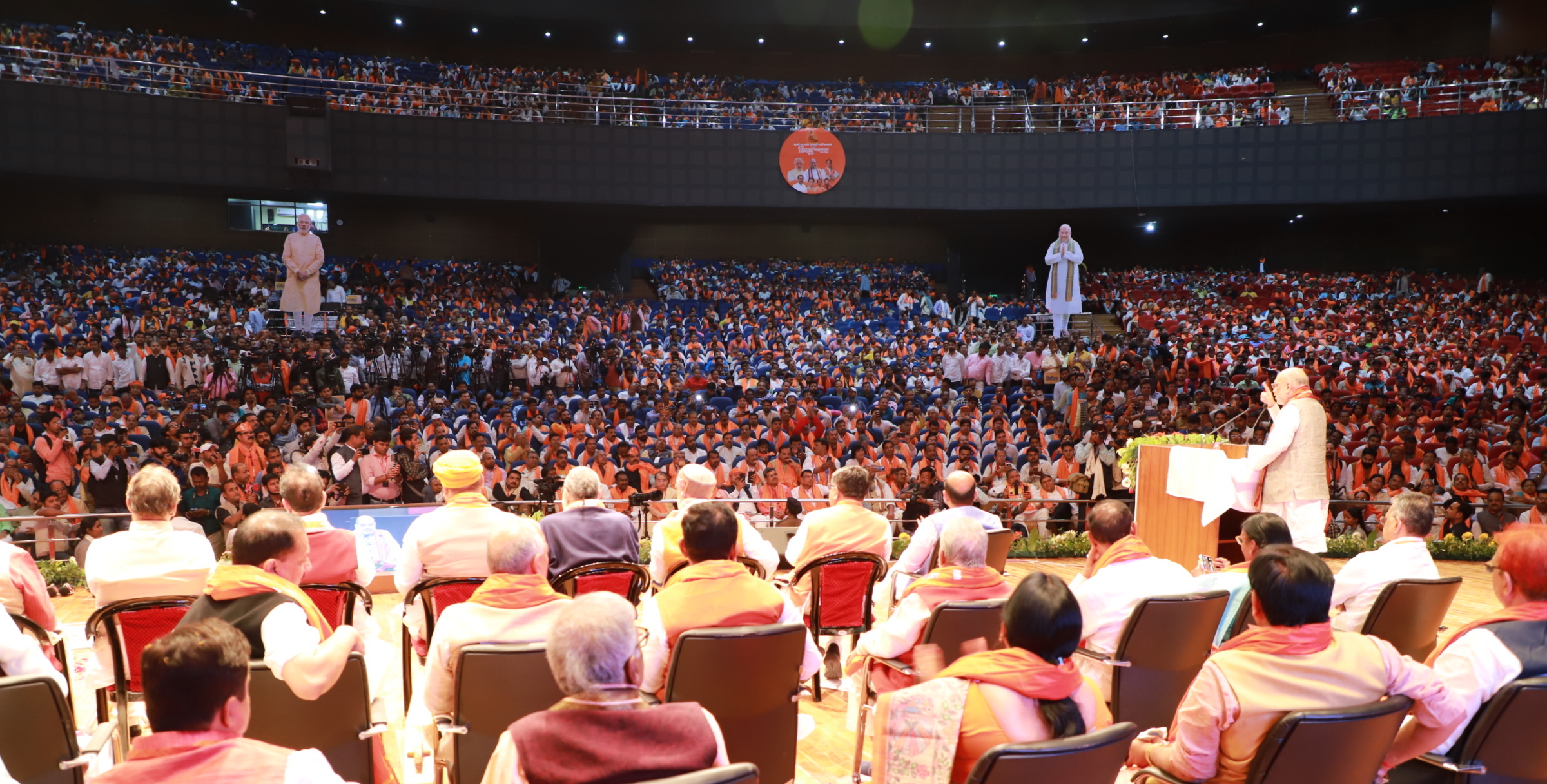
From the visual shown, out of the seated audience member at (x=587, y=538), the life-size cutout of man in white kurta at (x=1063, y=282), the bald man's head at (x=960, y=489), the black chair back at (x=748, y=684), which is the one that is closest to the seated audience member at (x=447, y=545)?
the seated audience member at (x=587, y=538)

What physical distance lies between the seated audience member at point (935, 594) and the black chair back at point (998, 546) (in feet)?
4.52

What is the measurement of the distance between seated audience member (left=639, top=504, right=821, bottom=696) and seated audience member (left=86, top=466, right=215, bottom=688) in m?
1.45

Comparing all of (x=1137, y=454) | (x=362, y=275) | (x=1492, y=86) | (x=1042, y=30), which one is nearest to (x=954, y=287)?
(x=1042, y=30)

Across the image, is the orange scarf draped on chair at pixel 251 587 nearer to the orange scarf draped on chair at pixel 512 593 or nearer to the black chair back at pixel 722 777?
the orange scarf draped on chair at pixel 512 593

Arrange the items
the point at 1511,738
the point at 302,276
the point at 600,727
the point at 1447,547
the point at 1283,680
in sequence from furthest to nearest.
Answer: the point at 302,276 → the point at 1447,547 → the point at 1511,738 → the point at 1283,680 → the point at 600,727

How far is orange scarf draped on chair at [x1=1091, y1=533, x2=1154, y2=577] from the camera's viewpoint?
3.35 m

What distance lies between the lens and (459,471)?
3.90 m

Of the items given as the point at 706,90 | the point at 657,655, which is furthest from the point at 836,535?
the point at 706,90

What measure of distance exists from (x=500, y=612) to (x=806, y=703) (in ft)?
6.23

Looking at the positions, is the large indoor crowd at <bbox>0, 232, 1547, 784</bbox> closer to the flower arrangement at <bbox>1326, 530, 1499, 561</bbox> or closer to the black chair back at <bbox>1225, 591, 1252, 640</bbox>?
the black chair back at <bbox>1225, 591, 1252, 640</bbox>

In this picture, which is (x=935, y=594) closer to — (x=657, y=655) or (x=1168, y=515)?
(x=657, y=655)

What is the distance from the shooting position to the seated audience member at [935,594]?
3.07m

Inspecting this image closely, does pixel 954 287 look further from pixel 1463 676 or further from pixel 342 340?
pixel 1463 676

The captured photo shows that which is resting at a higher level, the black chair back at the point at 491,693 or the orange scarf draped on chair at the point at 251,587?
the orange scarf draped on chair at the point at 251,587
